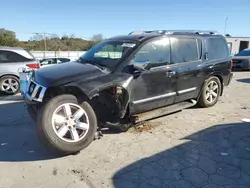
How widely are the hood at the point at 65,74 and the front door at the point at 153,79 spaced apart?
0.76m

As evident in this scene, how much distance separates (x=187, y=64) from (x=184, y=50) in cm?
32

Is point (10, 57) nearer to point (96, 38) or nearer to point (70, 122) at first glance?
point (70, 122)

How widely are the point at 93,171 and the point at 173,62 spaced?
112 inches

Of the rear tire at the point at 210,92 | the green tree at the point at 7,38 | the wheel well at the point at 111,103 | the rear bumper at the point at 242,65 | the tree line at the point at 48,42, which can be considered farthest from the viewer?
the green tree at the point at 7,38

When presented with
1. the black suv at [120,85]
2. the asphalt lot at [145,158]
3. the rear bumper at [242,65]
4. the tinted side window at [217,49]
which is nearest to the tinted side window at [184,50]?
the black suv at [120,85]

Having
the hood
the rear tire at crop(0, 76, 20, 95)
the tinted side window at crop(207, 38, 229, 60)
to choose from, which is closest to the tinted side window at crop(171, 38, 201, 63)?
the tinted side window at crop(207, 38, 229, 60)

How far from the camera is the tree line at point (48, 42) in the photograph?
26.9 metres

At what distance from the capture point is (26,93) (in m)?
4.36

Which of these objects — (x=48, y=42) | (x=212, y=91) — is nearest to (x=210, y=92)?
(x=212, y=91)

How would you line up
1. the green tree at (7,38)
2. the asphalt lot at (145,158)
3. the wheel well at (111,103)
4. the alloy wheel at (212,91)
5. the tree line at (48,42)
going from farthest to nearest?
the green tree at (7,38)
the tree line at (48,42)
the alloy wheel at (212,91)
the wheel well at (111,103)
the asphalt lot at (145,158)

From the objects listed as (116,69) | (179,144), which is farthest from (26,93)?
(179,144)

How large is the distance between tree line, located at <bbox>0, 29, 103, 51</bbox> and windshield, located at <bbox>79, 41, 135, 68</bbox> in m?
21.1

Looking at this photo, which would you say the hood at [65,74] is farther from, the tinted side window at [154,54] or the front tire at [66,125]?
the tinted side window at [154,54]

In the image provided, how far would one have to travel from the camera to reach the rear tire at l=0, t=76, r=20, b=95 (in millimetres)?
8297
